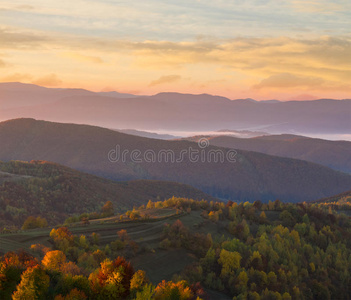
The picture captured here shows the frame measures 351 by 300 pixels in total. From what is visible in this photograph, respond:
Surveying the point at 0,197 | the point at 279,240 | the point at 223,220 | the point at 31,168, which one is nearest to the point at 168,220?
the point at 223,220

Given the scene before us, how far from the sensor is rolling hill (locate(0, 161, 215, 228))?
91.1 metres

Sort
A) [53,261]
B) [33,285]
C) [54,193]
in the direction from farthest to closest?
1. [54,193]
2. [53,261]
3. [33,285]

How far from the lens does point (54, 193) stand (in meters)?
106

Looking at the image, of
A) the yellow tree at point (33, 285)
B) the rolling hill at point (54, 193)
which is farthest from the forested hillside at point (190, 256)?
the rolling hill at point (54, 193)

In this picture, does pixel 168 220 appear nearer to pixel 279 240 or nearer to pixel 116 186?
pixel 279 240

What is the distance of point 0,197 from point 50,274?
70202 mm

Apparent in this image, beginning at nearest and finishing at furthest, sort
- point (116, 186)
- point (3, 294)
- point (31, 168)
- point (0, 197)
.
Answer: point (3, 294)
point (0, 197)
point (31, 168)
point (116, 186)

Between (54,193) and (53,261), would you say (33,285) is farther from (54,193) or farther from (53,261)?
(54,193)

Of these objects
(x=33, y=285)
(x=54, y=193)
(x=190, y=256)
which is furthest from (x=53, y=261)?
(x=54, y=193)

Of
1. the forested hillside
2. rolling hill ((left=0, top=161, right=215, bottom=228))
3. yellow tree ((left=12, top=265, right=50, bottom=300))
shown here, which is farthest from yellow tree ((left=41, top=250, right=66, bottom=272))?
rolling hill ((left=0, top=161, right=215, bottom=228))

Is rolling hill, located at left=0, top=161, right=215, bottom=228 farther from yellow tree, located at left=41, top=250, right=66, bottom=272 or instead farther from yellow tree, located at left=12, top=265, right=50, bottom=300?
yellow tree, located at left=12, top=265, right=50, bottom=300

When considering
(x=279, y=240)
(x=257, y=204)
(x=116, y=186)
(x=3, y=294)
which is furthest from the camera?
(x=116, y=186)

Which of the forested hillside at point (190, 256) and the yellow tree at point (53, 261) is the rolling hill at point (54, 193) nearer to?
the forested hillside at point (190, 256)

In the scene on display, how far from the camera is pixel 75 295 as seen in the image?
25.1m
